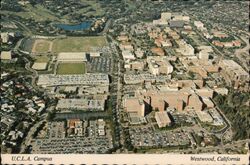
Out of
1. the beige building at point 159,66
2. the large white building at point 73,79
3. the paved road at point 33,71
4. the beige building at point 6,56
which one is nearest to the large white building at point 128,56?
the beige building at point 159,66

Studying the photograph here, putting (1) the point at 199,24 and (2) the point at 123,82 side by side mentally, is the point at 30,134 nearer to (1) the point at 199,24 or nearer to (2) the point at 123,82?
(2) the point at 123,82

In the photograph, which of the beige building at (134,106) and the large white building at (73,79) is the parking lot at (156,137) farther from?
the large white building at (73,79)

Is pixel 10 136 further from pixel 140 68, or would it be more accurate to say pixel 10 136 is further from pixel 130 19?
pixel 130 19

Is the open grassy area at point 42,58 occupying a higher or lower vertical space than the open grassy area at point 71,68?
lower

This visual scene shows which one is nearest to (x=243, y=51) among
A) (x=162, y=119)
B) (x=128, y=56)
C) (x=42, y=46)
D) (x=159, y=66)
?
(x=159, y=66)

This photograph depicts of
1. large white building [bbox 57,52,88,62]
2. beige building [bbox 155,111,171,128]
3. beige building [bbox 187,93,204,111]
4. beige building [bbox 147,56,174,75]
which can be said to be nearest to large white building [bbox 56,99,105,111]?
beige building [bbox 155,111,171,128]
